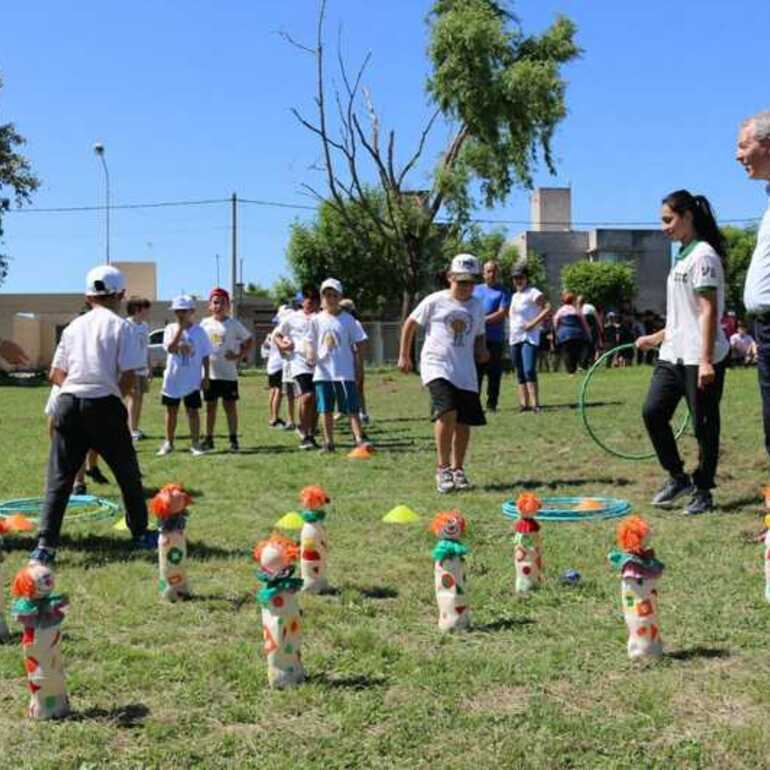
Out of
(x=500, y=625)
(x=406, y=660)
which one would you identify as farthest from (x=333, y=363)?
(x=406, y=660)

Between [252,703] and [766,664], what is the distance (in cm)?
201

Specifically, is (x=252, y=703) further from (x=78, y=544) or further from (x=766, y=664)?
(x=78, y=544)

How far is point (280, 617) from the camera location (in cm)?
388

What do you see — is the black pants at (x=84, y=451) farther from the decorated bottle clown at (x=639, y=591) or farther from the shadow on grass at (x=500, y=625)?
the decorated bottle clown at (x=639, y=591)

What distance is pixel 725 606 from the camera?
4828 millimetres

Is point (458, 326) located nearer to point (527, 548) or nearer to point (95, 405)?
point (95, 405)

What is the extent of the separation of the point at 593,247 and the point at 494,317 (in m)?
62.5

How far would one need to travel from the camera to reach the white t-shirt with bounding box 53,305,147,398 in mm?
6195

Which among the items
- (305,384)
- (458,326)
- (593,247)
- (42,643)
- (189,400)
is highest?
(593,247)

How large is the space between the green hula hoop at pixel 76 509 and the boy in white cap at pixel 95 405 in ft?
3.80

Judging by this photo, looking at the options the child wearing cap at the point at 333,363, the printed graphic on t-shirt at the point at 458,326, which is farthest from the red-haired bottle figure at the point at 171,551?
the child wearing cap at the point at 333,363

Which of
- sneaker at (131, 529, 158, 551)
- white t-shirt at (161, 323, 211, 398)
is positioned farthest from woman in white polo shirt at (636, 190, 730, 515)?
white t-shirt at (161, 323, 211, 398)

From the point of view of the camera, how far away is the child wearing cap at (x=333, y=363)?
11.1 metres

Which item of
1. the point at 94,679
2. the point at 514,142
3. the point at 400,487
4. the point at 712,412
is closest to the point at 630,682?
the point at 94,679
